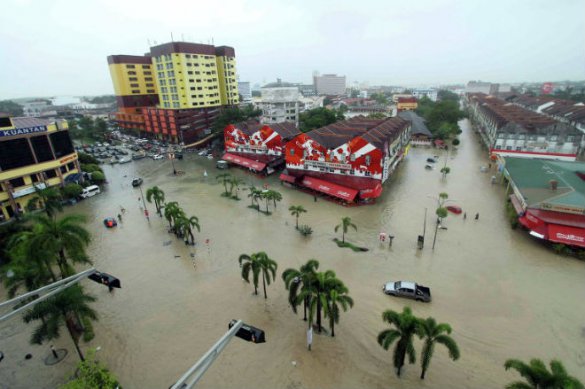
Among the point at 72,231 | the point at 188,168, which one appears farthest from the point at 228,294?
the point at 188,168

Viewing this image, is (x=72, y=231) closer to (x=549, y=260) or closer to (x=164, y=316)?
(x=164, y=316)

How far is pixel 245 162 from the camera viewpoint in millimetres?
58281

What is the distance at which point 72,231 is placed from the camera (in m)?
→ 19.2

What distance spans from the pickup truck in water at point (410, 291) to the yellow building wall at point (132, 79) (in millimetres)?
107988

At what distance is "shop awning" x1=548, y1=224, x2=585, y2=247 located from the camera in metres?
26.6

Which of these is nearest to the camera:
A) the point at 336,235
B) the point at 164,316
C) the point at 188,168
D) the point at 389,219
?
the point at 164,316

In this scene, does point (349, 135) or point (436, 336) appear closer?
point (436, 336)

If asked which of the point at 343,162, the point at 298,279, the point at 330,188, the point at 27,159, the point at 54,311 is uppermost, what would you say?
the point at 27,159

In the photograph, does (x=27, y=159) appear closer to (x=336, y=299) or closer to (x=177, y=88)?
(x=177, y=88)

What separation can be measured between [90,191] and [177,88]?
43.1 meters

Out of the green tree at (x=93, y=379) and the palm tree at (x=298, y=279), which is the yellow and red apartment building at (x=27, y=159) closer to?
the green tree at (x=93, y=379)

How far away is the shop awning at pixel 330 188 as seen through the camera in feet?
133

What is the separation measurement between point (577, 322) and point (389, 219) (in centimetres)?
1876

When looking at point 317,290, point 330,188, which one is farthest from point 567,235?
point 317,290
